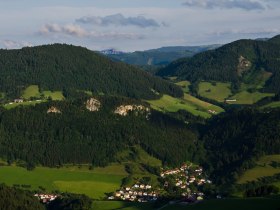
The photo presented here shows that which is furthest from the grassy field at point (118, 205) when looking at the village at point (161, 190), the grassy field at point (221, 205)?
the village at point (161, 190)

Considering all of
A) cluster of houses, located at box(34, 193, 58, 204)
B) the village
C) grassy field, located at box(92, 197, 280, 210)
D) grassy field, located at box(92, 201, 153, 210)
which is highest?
grassy field, located at box(92, 197, 280, 210)

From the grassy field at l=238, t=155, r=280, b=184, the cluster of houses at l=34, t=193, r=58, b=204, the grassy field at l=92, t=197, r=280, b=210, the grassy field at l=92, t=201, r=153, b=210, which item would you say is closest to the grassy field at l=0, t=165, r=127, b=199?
the cluster of houses at l=34, t=193, r=58, b=204

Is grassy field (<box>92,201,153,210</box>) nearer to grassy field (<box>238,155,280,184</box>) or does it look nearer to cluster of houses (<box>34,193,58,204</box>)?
cluster of houses (<box>34,193,58,204</box>)

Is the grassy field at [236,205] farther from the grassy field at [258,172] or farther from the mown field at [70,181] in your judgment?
the grassy field at [258,172]

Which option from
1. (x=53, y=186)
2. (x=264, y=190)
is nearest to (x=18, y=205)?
(x=53, y=186)

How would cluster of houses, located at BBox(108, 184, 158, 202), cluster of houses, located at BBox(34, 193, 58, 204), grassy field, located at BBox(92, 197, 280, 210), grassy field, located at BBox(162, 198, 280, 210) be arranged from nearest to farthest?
grassy field, located at BBox(162, 198, 280, 210) → grassy field, located at BBox(92, 197, 280, 210) → cluster of houses, located at BBox(34, 193, 58, 204) → cluster of houses, located at BBox(108, 184, 158, 202)

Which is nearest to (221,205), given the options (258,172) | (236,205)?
Result: (236,205)

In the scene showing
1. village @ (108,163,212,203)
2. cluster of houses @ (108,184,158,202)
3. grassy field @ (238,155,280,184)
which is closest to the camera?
cluster of houses @ (108,184,158,202)

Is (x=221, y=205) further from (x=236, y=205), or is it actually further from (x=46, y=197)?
(x=46, y=197)
